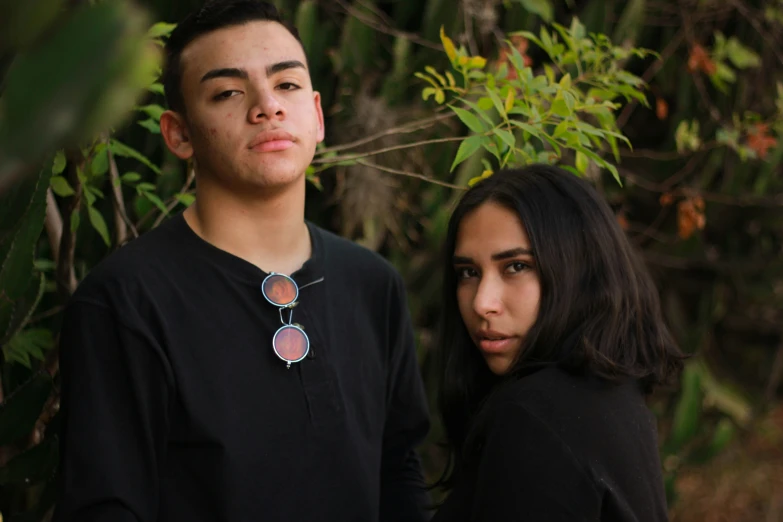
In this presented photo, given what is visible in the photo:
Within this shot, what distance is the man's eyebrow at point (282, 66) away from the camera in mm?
1809

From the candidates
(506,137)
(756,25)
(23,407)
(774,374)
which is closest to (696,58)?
(756,25)

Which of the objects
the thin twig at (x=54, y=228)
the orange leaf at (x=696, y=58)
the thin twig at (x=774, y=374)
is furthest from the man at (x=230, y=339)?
the thin twig at (x=774, y=374)

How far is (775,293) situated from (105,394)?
355 cm

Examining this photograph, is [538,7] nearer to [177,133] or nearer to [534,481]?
[177,133]

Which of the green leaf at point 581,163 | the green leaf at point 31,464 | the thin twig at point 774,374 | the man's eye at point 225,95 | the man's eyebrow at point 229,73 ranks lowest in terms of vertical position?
the thin twig at point 774,374

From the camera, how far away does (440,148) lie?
3.25 m

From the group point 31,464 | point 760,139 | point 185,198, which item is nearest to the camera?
point 31,464

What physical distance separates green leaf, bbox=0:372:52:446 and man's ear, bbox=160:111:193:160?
0.58 m

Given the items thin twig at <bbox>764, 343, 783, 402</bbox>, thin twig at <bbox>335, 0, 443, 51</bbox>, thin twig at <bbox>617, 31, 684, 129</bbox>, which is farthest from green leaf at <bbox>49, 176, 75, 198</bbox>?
thin twig at <bbox>764, 343, 783, 402</bbox>

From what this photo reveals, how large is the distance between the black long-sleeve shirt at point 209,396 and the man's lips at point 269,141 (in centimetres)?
22

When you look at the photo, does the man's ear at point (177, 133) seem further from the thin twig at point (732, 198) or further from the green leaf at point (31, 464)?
the thin twig at point (732, 198)

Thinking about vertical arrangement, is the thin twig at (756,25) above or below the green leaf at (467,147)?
above

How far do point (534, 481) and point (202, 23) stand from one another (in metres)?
1.12

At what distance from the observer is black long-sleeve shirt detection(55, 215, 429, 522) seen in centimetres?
159
